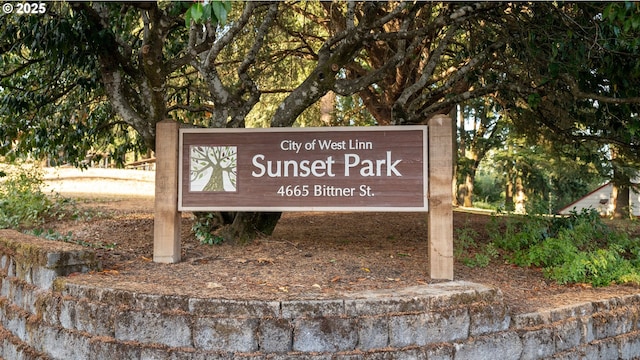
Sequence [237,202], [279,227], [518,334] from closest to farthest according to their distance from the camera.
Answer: [518,334] < [237,202] < [279,227]

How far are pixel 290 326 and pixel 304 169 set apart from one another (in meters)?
1.72

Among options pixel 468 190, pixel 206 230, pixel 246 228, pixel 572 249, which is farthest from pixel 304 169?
pixel 468 190

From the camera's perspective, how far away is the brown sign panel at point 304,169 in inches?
193

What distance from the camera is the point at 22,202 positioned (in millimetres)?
8734

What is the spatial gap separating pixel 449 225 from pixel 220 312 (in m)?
2.28

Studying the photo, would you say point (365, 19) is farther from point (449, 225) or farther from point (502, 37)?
point (449, 225)

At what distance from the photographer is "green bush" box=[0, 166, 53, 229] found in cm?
799

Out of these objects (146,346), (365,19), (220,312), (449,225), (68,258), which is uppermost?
(365,19)

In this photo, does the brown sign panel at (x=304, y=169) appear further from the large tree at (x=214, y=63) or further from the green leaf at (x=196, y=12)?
the green leaf at (x=196, y=12)

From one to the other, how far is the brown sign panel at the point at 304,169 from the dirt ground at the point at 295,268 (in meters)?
0.67

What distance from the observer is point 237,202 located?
5078mm

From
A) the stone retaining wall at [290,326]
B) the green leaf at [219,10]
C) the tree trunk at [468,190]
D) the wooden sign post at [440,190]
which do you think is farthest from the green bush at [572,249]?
the tree trunk at [468,190]

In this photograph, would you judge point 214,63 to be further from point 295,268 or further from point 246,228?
point 295,268

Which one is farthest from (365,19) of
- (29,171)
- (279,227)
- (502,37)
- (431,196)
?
(29,171)
